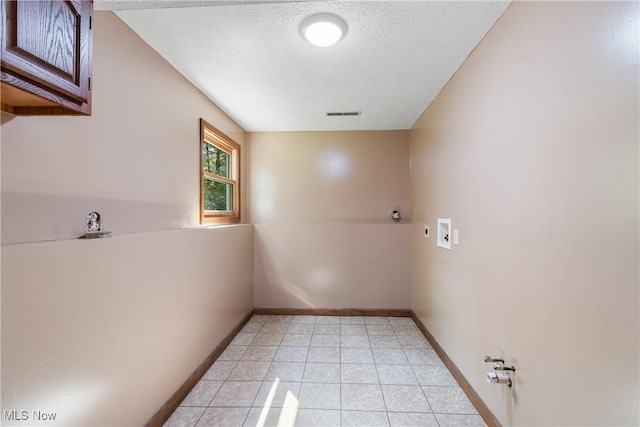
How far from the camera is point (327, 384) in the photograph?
2.08m

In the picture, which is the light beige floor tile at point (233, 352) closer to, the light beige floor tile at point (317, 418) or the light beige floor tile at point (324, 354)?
the light beige floor tile at point (324, 354)

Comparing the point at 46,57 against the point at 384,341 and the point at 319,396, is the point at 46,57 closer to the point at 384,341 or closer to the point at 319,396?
the point at 319,396

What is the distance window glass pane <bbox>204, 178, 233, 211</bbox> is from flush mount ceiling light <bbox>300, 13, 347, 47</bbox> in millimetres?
1665

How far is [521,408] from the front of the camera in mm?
1374

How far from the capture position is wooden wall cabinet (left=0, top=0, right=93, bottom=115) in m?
0.75

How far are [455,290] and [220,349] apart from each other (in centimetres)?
213

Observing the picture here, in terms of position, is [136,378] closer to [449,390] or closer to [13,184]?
[13,184]

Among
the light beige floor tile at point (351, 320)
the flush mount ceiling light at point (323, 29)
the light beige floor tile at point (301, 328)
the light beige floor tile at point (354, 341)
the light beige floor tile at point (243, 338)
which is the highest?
the flush mount ceiling light at point (323, 29)

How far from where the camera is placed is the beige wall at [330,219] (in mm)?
3525

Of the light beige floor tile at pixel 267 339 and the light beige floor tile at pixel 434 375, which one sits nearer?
the light beige floor tile at pixel 434 375

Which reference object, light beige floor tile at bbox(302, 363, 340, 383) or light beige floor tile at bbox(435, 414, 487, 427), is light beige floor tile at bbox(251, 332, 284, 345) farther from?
light beige floor tile at bbox(435, 414, 487, 427)
